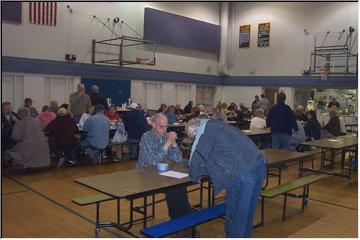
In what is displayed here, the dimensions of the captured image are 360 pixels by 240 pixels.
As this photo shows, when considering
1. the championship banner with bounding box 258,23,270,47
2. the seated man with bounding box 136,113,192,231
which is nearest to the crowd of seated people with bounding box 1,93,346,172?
the seated man with bounding box 136,113,192,231

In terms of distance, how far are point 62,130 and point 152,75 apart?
779 cm

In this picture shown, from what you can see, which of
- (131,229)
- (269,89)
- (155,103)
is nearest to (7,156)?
(131,229)

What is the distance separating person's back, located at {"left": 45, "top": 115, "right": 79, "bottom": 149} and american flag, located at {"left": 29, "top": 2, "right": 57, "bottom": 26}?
5404 mm

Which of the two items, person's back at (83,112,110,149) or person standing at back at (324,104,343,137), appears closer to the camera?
person's back at (83,112,110,149)

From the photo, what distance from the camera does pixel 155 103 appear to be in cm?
1475

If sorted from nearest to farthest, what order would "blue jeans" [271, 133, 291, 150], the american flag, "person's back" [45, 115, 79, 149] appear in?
1. "person's back" [45, 115, 79, 149]
2. "blue jeans" [271, 133, 291, 150]
3. the american flag

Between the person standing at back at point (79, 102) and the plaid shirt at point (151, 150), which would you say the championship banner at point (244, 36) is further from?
the plaid shirt at point (151, 150)

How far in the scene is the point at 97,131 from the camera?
724 centimetres

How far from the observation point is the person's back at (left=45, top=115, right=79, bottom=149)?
6988 mm

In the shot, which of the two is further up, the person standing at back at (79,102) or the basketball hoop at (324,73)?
the basketball hoop at (324,73)

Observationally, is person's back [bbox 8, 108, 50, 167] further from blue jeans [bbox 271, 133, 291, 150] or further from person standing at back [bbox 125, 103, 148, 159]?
blue jeans [bbox 271, 133, 291, 150]

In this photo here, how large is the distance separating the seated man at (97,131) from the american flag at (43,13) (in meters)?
5.34

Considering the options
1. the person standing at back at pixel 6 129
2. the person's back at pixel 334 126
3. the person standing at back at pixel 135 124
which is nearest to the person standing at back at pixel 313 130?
the person's back at pixel 334 126

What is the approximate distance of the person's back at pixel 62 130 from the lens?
22.9ft
